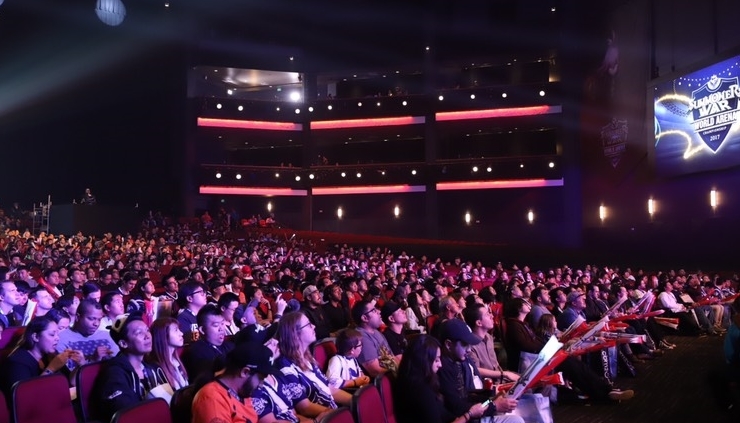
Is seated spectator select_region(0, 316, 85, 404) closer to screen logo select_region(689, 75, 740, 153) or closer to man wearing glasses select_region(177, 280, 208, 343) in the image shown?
man wearing glasses select_region(177, 280, 208, 343)

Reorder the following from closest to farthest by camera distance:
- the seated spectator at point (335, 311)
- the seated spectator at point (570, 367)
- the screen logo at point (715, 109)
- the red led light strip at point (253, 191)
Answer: the seated spectator at point (570, 367)
the seated spectator at point (335, 311)
the screen logo at point (715, 109)
the red led light strip at point (253, 191)

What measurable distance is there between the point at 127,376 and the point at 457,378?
→ 2.21 meters

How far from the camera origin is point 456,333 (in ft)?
15.8

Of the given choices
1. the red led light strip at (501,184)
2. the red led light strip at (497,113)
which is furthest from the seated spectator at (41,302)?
the red led light strip at (497,113)

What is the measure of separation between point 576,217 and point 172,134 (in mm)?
18113

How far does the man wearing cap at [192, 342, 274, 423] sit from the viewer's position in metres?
3.27

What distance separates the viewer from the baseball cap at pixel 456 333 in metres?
4.82

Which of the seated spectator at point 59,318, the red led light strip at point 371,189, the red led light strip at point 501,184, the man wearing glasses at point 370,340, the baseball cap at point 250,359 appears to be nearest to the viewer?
the baseball cap at point 250,359

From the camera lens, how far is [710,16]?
1875 cm

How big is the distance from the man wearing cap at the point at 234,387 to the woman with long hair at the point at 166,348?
794 millimetres

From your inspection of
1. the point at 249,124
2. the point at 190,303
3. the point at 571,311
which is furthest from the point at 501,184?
the point at 190,303

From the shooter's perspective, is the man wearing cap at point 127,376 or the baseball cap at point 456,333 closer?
the man wearing cap at point 127,376

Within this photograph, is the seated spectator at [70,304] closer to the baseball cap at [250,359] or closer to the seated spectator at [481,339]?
the baseball cap at [250,359]

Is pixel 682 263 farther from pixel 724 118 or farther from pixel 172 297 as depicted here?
pixel 172 297
